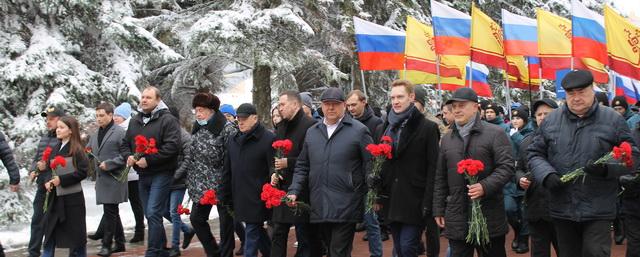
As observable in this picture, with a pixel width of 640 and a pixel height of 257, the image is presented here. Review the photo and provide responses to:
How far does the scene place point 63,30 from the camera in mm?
13898

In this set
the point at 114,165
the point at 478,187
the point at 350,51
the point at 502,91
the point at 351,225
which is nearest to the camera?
the point at 478,187

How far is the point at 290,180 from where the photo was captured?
289 inches

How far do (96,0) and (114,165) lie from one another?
18.5 ft

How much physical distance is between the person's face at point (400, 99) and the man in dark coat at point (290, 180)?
1161mm

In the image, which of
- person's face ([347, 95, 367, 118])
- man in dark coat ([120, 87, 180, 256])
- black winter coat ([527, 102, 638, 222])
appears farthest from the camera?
man in dark coat ([120, 87, 180, 256])

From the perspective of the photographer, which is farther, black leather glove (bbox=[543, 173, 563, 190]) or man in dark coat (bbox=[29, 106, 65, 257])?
man in dark coat (bbox=[29, 106, 65, 257])

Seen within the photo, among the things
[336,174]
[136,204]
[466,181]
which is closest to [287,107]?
[336,174]

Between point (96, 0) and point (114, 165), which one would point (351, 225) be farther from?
point (96, 0)

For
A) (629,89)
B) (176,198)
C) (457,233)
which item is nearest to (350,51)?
(629,89)

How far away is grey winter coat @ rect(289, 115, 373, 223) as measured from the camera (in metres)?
6.63

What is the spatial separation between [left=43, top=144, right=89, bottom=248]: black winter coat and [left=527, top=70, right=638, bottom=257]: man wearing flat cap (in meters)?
4.81

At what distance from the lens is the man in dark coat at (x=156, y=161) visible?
8.47 metres

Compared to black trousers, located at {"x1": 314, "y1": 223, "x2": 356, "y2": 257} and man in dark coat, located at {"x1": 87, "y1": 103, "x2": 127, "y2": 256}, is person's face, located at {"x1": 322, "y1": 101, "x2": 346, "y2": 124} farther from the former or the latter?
man in dark coat, located at {"x1": 87, "y1": 103, "x2": 127, "y2": 256}

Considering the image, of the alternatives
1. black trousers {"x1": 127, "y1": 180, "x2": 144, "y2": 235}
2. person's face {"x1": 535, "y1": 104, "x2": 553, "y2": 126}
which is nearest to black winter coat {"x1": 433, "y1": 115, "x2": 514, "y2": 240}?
person's face {"x1": 535, "y1": 104, "x2": 553, "y2": 126}
